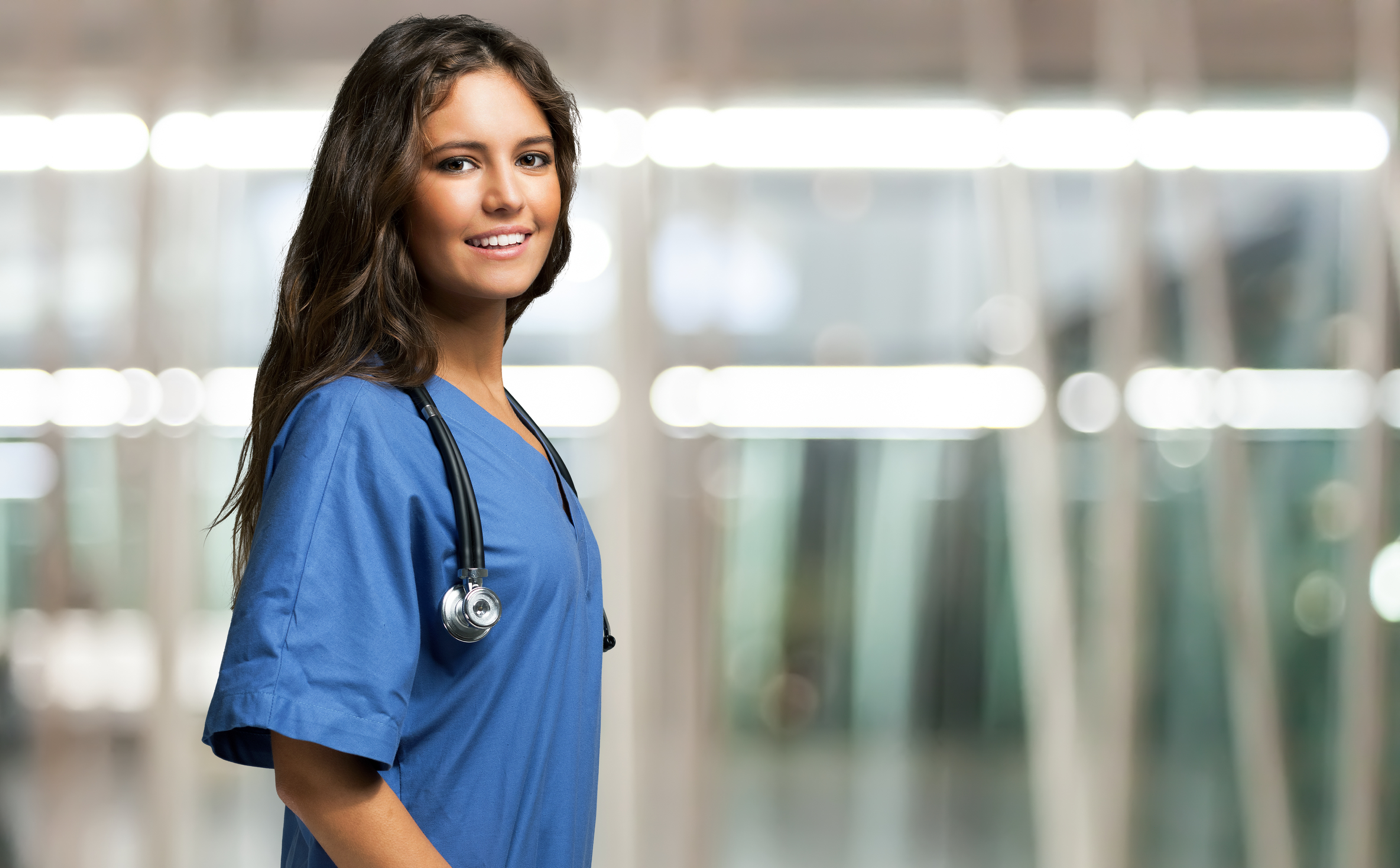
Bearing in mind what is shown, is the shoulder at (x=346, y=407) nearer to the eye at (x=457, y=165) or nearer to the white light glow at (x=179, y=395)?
the eye at (x=457, y=165)

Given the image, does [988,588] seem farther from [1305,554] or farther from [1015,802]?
[1305,554]

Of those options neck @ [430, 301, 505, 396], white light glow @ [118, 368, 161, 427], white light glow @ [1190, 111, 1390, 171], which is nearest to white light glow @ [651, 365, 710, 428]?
white light glow @ [118, 368, 161, 427]

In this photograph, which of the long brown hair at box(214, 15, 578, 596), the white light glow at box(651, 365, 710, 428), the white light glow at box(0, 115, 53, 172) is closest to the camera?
the long brown hair at box(214, 15, 578, 596)

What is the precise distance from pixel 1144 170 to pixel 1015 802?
55.7 inches

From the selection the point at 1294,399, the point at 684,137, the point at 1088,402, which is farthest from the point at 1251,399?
the point at 684,137

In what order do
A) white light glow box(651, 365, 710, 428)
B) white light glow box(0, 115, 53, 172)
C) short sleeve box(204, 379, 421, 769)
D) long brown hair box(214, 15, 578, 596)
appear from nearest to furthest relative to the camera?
short sleeve box(204, 379, 421, 769) < long brown hair box(214, 15, 578, 596) < white light glow box(651, 365, 710, 428) < white light glow box(0, 115, 53, 172)

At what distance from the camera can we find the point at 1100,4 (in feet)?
8.20

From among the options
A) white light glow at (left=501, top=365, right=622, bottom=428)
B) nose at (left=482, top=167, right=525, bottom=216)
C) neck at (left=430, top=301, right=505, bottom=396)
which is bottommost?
neck at (left=430, top=301, right=505, bottom=396)

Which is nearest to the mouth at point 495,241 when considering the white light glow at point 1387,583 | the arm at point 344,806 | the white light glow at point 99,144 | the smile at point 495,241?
the smile at point 495,241

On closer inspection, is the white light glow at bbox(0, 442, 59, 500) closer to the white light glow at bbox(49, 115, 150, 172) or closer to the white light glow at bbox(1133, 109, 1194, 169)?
the white light glow at bbox(49, 115, 150, 172)

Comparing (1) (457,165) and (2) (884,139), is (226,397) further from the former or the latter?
(1) (457,165)

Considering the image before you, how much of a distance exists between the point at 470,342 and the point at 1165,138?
2.09 meters

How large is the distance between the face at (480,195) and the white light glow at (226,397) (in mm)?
1783

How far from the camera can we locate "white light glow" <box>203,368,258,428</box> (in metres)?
2.45
